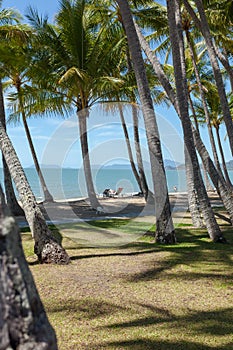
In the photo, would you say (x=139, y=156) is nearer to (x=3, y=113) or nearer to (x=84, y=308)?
(x=3, y=113)

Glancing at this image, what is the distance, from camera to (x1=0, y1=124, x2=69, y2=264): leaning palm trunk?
6.83 m

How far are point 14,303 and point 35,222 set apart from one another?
17.7 feet

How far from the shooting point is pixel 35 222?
22.6ft

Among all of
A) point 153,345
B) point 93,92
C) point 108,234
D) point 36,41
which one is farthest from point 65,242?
point 36,41

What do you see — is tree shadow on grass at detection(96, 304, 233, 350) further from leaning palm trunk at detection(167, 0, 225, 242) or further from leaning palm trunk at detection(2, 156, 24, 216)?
leaning palm trunk at detection(2, 156, 24, 216)

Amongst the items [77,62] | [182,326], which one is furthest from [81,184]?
[182,326]

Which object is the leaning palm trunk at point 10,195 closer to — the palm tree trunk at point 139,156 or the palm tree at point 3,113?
the palm tree at point 3,113

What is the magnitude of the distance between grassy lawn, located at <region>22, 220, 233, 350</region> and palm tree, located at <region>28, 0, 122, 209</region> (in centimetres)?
927

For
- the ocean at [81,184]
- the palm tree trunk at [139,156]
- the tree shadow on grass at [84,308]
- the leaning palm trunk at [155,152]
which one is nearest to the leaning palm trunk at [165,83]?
the leaning palm trunk at [155,152]

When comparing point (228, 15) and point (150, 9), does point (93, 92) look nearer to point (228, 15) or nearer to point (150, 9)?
point (150, 9)

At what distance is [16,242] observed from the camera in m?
1.67

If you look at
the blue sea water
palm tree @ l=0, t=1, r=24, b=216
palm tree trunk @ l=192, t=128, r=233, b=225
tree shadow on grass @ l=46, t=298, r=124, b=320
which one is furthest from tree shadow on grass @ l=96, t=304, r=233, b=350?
the blue sea water

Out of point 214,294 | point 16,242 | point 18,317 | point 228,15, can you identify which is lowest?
point 214,294

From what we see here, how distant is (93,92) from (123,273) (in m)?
11.8
